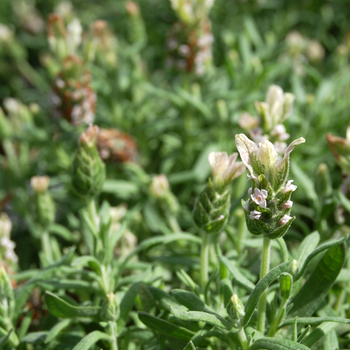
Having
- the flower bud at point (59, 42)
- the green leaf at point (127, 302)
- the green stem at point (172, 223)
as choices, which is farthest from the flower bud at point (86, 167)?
the flower bud at point (59, 42)

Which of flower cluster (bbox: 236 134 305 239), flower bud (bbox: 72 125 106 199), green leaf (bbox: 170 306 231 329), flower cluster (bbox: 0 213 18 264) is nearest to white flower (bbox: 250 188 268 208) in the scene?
flower cluster (bbox: 236 134 305 239)

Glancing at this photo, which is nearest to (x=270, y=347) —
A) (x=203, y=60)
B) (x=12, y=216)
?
(x=203, y=60)

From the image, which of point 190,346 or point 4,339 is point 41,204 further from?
point 190,346

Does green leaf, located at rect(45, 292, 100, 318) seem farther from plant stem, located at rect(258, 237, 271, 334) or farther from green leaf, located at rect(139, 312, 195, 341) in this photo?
plant stem, located at rect(258, 237, 271, 334)

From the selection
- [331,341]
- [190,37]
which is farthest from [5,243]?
[190,37]

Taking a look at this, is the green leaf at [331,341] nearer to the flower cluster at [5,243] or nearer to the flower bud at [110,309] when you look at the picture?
the flower bud at [110,309]

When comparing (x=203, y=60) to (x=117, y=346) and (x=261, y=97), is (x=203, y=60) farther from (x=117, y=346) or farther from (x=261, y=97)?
(x=117, y=346)

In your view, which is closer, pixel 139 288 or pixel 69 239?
pixel 139 288
